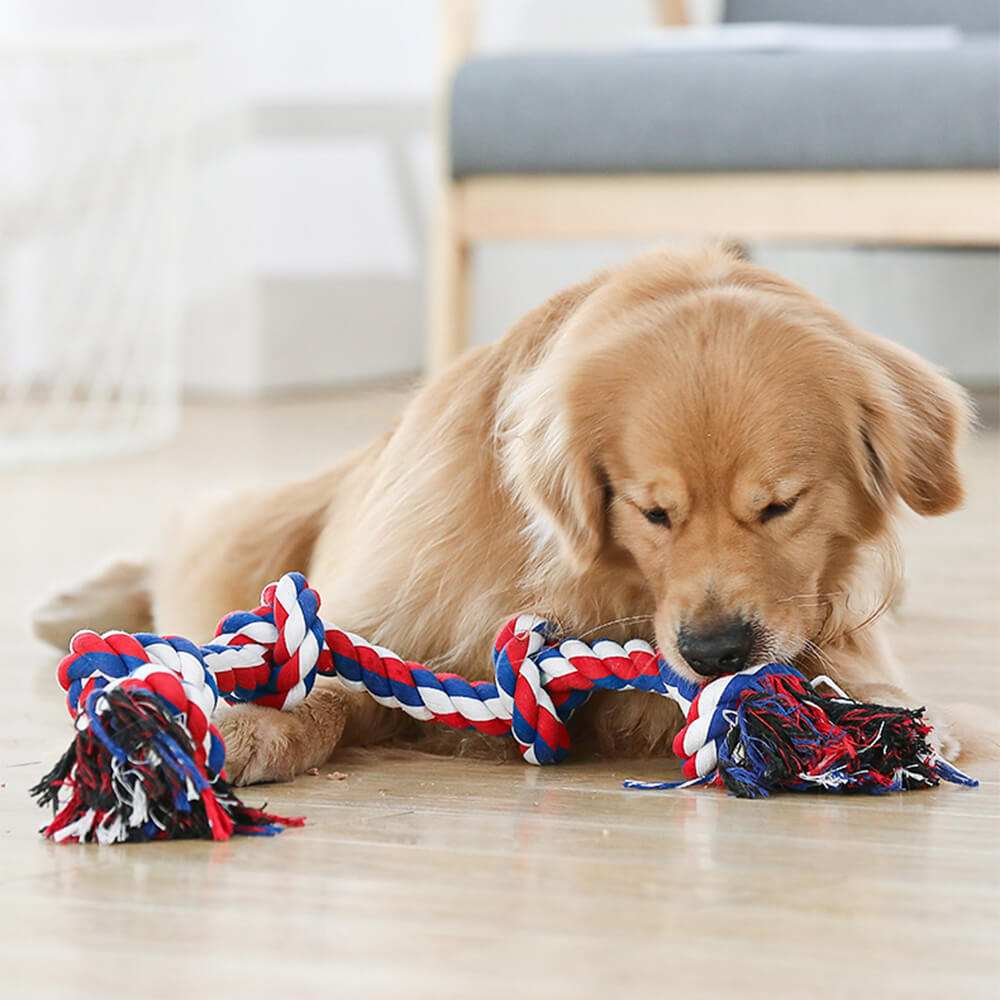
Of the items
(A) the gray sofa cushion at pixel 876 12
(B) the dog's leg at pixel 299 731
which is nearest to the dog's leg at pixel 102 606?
(B) the dog's leg at pixel 299 731

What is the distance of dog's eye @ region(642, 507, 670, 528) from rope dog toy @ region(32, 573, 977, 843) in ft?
0.39

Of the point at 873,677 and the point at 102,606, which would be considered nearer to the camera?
the point at 873,677

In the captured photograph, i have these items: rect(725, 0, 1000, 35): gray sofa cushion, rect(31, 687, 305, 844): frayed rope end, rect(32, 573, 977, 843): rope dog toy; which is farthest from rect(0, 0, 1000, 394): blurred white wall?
rect(31, 687, 305, 844): frayed rope end

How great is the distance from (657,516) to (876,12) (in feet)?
12.3

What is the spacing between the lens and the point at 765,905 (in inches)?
39.6

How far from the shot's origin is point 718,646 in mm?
1281

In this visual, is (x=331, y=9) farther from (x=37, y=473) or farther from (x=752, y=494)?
(x=752, y=494)

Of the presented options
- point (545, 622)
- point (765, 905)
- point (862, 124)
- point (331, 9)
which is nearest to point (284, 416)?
point (331, 9)

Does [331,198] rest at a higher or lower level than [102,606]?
lower

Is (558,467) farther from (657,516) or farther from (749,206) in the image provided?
(749,206)

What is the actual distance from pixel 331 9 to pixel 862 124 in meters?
2.30

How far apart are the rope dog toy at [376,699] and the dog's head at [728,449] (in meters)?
0.06

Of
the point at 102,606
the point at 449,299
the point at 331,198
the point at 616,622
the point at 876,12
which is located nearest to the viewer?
the point at 616,622

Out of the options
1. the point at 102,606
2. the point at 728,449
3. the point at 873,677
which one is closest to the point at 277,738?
the point at 728,449
